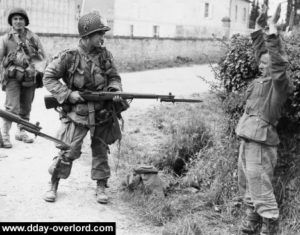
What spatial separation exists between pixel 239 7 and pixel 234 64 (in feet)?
152

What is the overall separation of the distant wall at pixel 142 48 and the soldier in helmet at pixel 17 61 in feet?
30.4

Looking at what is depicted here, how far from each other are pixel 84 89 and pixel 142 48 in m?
16.2

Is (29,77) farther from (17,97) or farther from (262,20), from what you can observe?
(262,20)

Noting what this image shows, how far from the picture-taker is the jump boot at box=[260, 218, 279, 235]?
14.7 ft

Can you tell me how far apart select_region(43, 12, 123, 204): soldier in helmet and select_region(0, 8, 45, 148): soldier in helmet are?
2.20 metres

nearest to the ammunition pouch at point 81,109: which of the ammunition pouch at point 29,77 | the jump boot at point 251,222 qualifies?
the jump boot at point 251,222

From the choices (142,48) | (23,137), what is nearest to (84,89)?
(23,137)

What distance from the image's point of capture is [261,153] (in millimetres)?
4465

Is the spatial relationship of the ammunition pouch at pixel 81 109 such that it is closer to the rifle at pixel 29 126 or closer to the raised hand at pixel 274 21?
the rifle at pixel 29 126

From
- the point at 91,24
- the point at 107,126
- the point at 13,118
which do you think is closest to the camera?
the point at 13,118

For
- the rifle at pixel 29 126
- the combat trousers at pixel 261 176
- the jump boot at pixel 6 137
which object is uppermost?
the rifle at pixel 29 126

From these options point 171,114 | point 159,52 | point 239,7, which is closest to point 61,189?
point 171,114

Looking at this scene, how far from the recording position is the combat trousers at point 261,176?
4.42m

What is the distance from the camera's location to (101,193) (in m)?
5.52
